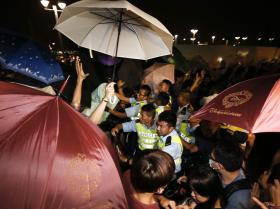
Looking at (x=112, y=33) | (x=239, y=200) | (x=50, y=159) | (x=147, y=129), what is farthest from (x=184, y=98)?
(x=50, y=159)

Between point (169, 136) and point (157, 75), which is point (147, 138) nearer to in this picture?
point (169, 136)

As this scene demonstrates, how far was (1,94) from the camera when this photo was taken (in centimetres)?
228

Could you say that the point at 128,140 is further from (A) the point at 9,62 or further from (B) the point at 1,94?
(B) the point at 1,94

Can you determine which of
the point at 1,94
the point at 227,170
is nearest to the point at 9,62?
the point at 1,94

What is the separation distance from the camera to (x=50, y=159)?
2037mm

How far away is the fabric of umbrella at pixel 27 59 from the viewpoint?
4.43 m

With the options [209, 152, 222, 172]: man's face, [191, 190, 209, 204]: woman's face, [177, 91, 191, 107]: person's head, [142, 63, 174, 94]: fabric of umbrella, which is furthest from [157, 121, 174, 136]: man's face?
[142, 63, 174, 94]: fabric of umbrella

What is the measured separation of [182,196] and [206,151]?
1.20 m

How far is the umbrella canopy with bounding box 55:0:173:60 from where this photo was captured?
466cm

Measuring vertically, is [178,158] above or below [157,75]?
below

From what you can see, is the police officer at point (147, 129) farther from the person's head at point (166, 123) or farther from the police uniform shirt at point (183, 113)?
the police uniform shirt at point (183, 113)

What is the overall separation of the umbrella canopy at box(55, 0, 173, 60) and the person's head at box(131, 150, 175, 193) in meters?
2.47

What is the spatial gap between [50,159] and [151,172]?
810mm

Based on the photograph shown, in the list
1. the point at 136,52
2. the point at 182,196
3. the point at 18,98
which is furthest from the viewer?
the point at 136,52
